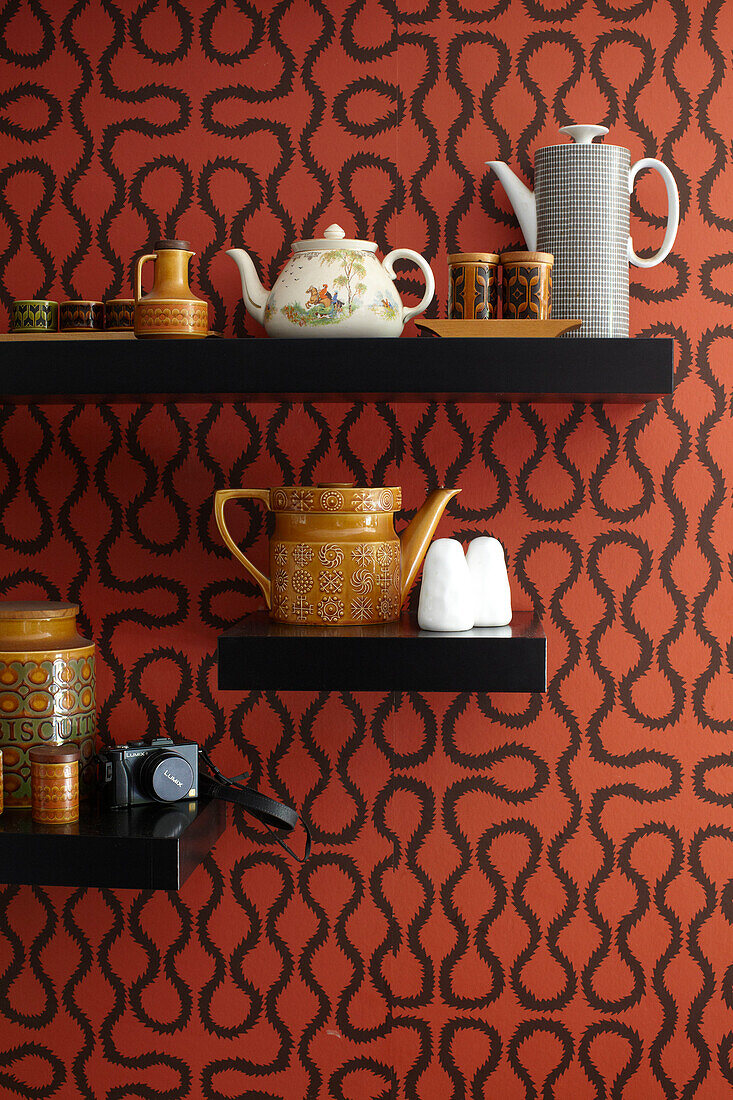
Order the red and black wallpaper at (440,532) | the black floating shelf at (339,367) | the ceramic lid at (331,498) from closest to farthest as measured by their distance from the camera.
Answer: the black floating shelf at (339,367), the ceramic lid at (331,498), the red and black wallpaper at (440,532)

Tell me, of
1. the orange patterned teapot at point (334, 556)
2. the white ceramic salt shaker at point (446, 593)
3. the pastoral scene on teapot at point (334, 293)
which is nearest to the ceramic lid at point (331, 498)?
the orange patterned teapot at point (334, 556)

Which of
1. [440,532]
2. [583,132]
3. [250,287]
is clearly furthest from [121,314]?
[583,132]

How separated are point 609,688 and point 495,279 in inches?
23.5

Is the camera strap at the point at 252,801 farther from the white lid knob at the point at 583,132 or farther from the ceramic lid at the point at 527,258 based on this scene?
the white lid knob at the point at 583,132

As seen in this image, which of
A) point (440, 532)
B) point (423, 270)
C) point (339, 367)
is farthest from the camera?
point (440, 532)

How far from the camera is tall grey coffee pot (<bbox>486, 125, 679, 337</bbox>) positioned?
1.25 meters

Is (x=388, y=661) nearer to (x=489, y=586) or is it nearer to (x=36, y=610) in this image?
(x=489, y=586)

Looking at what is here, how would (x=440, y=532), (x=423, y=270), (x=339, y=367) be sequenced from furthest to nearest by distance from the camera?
1. (x=440, y=532)
2. (x=423, y=270)
3. (x=339, y=367)

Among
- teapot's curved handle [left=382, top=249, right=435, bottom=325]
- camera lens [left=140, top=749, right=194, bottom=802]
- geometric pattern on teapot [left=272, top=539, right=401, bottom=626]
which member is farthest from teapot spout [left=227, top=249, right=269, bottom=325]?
camera lens [left=140, top=749, right=194, bottom=802]

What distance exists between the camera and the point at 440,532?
1424mm

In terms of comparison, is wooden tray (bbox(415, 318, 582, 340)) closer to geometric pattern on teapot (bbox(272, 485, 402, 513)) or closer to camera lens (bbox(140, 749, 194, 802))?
geometric pattern on teapot (bbox(272, 485, 402, 513))

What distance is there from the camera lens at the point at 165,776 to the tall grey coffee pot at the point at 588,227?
0.77 m

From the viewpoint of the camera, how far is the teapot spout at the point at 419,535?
4.33 feet

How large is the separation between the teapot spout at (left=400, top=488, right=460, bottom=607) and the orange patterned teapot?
0.11 feet
